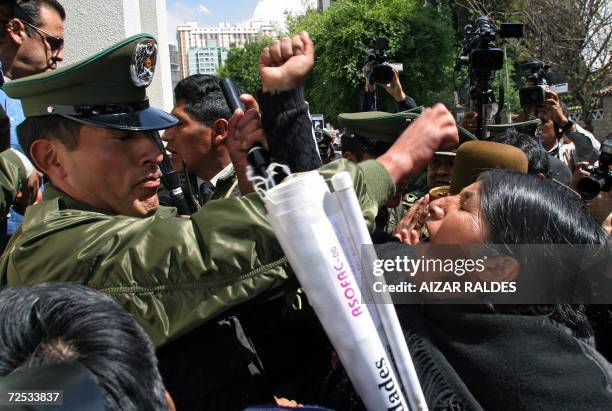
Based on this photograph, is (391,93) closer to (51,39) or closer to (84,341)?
(51,39)

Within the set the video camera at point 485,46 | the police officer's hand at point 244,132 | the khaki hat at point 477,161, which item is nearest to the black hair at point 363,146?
the khaki hat at point 477,161

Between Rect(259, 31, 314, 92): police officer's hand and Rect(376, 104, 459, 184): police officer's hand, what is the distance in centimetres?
30

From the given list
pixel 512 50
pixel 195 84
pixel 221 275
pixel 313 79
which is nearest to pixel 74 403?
pixel 221 275

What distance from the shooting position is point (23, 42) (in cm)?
258

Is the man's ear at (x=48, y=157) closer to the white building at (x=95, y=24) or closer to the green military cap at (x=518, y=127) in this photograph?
the green military cap at (x=518, y=127)

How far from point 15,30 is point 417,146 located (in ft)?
7.02

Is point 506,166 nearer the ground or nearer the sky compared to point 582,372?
nearer the sky

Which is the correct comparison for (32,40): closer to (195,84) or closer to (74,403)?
(195,84)

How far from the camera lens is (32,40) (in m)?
2.59

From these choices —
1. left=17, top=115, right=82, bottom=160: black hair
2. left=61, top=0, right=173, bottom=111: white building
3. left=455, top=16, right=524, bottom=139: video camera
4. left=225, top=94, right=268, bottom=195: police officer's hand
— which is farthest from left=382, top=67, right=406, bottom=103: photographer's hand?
left=17, top=115, right=82, bottom=160: black hair

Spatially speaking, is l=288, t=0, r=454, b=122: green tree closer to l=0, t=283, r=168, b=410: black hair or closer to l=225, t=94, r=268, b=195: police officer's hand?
l=225, t=94, r=268, b=195: police officer's hand

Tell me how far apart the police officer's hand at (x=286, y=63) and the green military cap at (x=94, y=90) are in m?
0.37

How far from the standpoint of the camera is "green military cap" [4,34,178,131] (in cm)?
147

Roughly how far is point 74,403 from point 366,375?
55 cm
